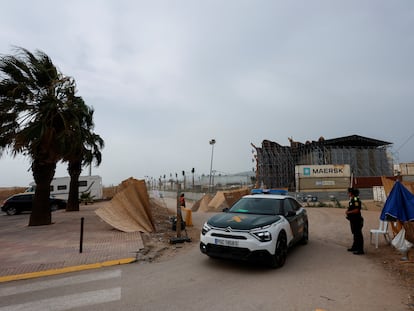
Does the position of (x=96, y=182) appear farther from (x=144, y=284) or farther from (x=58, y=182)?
(x=144, y=284)

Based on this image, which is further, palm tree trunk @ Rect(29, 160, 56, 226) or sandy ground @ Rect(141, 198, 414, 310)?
palm tree trunk @ Rect(29, 160, 56, 226)

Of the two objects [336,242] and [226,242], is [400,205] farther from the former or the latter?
[226,242]

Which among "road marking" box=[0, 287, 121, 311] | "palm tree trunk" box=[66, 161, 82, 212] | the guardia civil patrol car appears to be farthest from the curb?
"palm tree trunk" box=[66, 161, 82, 212]

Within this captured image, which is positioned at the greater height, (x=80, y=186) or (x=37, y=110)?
(x=37, y=110)

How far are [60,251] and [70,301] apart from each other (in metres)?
3.80

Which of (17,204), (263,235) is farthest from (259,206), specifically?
(17,204)

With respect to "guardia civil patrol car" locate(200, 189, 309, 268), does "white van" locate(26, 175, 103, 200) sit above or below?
above

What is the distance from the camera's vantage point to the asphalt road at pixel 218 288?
14.0ft

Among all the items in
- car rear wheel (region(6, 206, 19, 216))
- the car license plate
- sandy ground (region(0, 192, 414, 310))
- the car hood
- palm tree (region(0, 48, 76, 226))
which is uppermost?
palm tree (region(0, 48, 76, 226))

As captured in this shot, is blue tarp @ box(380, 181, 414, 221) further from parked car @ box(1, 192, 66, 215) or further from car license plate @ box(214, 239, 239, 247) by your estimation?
parked car @ box(1, 192, 66, 215)

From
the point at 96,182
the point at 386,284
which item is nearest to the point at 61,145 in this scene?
the point at 386,284

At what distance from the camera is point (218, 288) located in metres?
4.88

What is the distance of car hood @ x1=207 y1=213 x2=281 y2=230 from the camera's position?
585 centimetres

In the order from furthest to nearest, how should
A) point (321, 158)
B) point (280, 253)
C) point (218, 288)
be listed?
point (321, 158), point (280, 253), point (218, 288)
